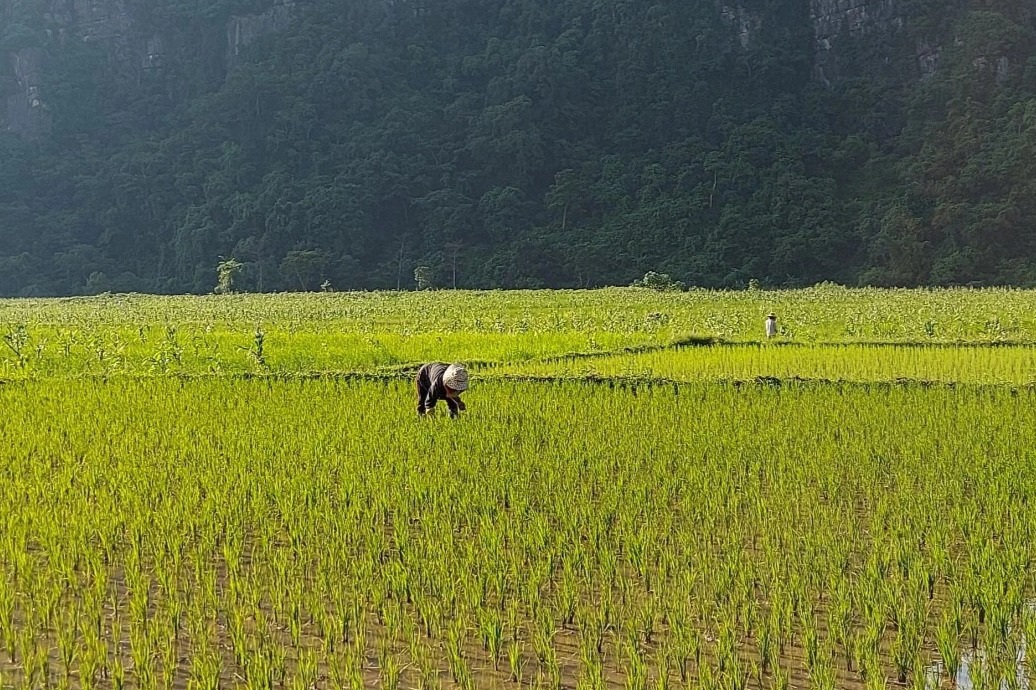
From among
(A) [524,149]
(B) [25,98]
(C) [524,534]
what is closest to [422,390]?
(C) [524,534]

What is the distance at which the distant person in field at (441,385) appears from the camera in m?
7.01

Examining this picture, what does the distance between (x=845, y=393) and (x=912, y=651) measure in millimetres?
5786

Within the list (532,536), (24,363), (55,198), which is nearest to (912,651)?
(532,536)

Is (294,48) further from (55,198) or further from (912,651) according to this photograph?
(912,651)

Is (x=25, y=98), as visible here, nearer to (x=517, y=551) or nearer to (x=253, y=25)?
(x=253, y=25)

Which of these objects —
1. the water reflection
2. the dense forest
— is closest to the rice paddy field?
the water reflection

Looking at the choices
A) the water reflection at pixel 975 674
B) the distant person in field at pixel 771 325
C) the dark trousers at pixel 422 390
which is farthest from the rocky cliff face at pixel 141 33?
the water reflection at pixel 975 674

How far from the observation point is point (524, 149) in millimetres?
62250

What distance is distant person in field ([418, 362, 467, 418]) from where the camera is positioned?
7.01 m

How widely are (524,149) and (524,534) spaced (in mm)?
58891

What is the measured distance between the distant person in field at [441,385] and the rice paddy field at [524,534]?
0.53ft

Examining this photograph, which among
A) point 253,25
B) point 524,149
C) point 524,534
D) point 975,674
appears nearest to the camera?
point 975,674

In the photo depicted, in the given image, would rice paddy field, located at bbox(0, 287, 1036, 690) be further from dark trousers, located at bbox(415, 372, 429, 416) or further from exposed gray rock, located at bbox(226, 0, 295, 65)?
exposed gray rock, located at bbox(226, 0, 295, 65)

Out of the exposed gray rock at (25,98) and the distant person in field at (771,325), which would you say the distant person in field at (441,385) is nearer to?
the distant person in field at (771,325)
